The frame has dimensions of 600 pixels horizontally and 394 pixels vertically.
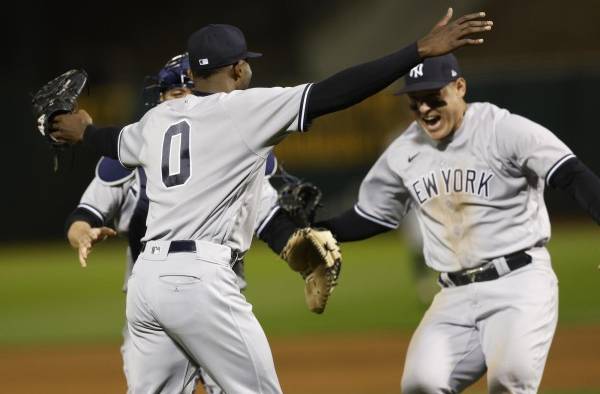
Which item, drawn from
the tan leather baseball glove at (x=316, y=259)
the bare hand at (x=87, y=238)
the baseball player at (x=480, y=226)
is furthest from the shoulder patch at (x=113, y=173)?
the baseball player at (x=480, y=226)

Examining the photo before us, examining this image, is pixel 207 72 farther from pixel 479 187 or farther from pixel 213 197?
pixel 479 187

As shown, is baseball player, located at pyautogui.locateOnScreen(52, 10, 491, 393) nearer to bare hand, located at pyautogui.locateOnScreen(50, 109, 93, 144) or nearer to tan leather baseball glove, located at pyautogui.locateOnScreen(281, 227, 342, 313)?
bare hand, located at pyautogui.locateOnScreen(50, 109, 93, 144)

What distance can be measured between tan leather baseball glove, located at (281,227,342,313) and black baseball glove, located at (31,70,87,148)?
3.85 feet

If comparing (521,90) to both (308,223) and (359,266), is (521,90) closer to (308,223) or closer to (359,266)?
(359,266)

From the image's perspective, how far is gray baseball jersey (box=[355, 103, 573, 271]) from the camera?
500 cm

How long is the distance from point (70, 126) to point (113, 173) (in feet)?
2.21

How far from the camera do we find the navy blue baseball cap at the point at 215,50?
14.3ft

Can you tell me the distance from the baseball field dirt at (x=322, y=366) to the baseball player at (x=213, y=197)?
11.7 ft

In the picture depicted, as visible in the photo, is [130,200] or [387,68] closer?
[387,68]

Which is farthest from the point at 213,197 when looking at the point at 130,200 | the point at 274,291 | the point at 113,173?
the point at 274,291

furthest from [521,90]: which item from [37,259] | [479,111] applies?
[479,111]

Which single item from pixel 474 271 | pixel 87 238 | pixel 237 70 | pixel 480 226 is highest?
pixel 237 70

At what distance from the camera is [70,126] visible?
15.3ft

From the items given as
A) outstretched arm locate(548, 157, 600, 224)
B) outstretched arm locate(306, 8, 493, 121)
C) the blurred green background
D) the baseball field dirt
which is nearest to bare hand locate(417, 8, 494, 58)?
outstretched arm locate(306, 8, 493, 121)
